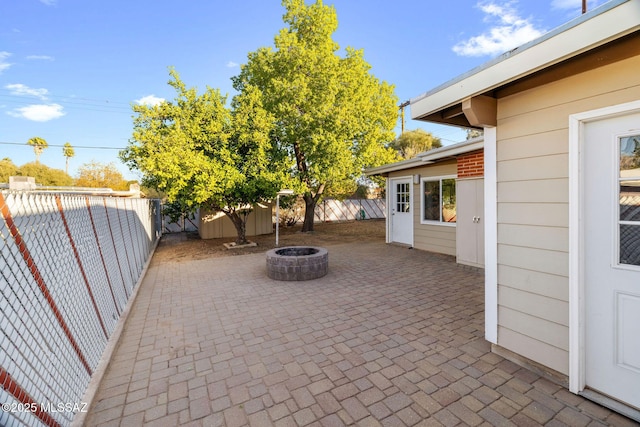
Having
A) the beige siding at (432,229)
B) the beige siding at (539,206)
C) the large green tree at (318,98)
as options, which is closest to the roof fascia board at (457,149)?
the beige siding at (432,229)

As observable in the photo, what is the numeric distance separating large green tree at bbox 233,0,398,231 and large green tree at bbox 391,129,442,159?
10.3m

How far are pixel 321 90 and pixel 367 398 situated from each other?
10741 mm

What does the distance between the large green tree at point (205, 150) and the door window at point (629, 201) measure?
7.48m

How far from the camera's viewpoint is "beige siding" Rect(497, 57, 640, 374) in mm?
2109

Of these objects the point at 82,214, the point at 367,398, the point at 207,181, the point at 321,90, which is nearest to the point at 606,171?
the point at 367,398

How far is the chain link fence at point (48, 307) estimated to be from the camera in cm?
149

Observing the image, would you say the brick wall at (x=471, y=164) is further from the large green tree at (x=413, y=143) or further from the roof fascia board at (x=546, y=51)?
the large green tree at (x=413, y=143)

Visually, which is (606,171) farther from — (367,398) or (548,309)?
(367,398)

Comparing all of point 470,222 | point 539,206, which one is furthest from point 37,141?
point 539,206

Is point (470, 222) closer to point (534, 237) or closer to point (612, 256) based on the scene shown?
point (534, 237)

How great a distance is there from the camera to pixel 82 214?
3023mm

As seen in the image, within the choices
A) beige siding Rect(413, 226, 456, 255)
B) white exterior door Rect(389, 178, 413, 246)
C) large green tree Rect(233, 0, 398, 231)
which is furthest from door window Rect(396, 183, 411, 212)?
large green tree Rect(233, 0, 398, 231)

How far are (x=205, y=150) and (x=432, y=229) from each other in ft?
23.1

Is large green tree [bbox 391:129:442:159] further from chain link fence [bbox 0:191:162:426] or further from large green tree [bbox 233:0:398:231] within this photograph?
chain link fence [bbox 0:191:162:426]
